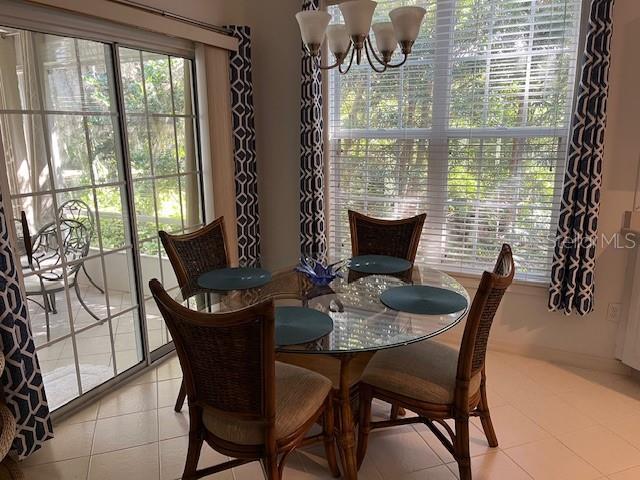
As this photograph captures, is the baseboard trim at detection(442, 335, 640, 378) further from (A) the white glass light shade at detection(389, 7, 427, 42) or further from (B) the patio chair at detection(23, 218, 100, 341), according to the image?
(B) the patio chair at detection(23, 218, 100, 341)

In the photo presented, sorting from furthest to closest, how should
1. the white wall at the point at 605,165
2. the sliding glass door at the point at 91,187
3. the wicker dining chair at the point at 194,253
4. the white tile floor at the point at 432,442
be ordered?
the white wall at the point at 605,165, the wicker dining chair at the point at 194,253, the sliding glass door at the point at 91,187, the white tile floor at the point at 432,442

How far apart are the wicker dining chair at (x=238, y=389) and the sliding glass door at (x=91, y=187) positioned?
3.87 feet

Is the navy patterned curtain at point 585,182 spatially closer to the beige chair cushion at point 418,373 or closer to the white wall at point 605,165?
the white wall at point 605,165

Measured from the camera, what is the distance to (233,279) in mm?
2271

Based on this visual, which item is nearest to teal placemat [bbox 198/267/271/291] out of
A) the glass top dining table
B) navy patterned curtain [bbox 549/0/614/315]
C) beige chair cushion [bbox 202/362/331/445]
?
the glass top dining table

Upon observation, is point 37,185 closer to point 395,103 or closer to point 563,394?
point 395,103

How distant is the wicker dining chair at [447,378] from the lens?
168 cm

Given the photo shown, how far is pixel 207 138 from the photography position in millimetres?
3141

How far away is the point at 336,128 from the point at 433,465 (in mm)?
2238

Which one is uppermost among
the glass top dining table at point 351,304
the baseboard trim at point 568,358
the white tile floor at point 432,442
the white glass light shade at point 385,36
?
the white glass light shade at point 385,36

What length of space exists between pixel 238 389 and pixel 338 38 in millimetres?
1503

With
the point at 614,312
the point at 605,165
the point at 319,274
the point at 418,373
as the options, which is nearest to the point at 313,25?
the point at 319,274

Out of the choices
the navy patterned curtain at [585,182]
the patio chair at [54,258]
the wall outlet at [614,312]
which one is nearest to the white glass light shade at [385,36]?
the navy patterned curtain at [585,182]

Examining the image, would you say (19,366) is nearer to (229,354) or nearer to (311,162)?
(229,354)
